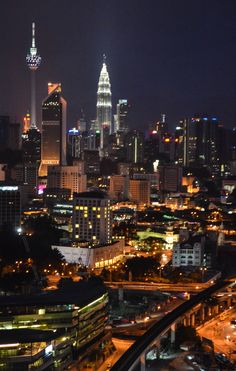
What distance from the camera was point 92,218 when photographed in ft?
40.9

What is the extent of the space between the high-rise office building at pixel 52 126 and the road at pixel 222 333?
16093 millimetres

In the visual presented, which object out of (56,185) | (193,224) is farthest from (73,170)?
(193,224)

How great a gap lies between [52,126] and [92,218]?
12064 millimetres

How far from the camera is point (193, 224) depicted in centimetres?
1490

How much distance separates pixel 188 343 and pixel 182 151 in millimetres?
23744

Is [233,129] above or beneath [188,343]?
above

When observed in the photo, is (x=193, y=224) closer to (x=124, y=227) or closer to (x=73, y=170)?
(x=124, y=227)

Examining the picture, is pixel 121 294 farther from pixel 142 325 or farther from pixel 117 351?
pixel 117 351

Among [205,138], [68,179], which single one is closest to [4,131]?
[68,179]

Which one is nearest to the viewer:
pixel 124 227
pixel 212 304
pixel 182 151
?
pixel 212 304

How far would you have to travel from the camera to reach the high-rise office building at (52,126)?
24.1 meters

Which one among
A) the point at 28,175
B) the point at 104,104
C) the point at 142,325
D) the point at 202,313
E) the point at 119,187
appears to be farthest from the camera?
the point at 104,104

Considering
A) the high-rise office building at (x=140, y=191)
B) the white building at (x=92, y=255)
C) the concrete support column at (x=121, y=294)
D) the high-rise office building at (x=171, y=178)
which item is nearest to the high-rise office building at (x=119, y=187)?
the high-rise office building at (x=140, y=191)

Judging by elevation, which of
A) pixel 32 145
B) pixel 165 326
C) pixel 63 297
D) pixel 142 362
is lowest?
pixel 142 362
